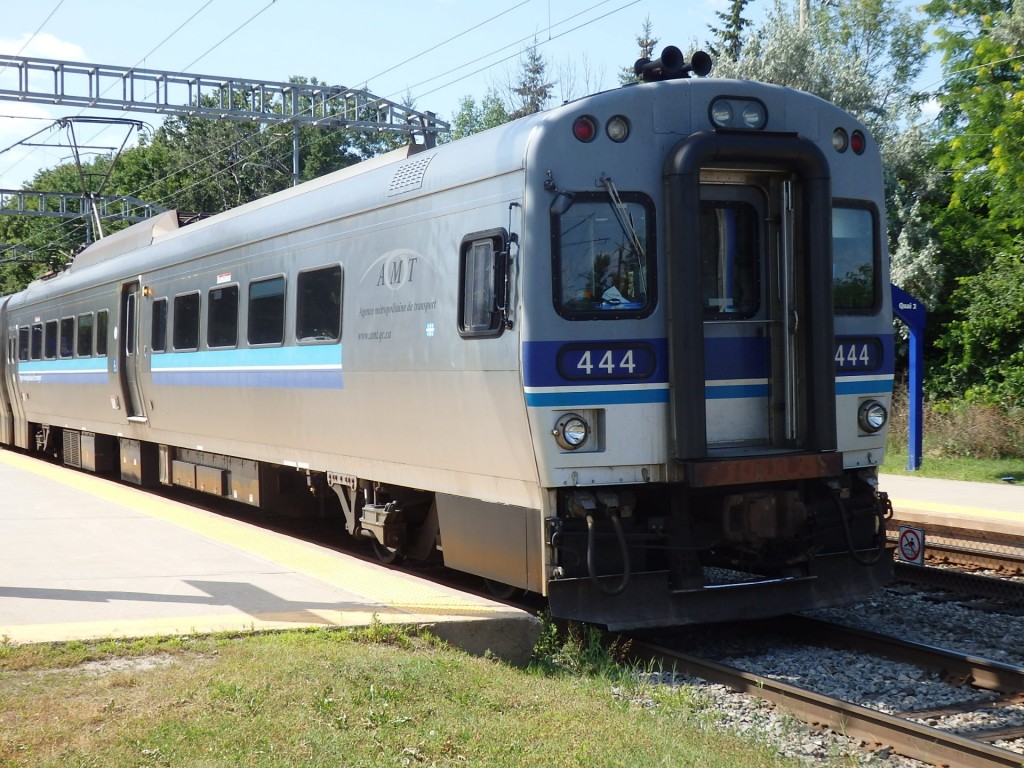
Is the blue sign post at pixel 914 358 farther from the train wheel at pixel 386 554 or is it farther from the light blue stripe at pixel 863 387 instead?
the train wheel at pixel 386 554

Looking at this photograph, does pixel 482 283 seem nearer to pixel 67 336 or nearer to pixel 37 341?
pixel 67 336

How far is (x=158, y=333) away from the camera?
47.5 ft

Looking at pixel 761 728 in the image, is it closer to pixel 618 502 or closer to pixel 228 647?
pixel 618 502

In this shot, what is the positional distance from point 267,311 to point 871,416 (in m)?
5.63

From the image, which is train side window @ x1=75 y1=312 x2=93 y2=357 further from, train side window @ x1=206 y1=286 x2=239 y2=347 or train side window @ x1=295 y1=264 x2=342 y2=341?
train side window @ x1=295 y1=264 x2=342 y2=341

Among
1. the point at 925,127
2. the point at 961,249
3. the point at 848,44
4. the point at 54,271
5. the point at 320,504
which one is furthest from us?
the point at 848,44

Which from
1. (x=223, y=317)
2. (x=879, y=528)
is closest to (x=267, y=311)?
(x=223, y=317)

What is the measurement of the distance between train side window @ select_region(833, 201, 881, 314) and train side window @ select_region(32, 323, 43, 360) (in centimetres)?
1647

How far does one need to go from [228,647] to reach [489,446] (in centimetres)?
214

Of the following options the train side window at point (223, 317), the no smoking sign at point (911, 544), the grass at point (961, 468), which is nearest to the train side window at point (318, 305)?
the train side window at point (223, 317)

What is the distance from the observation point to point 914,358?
631 inches

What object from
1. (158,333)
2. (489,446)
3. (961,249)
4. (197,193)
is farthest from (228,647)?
(197,193)

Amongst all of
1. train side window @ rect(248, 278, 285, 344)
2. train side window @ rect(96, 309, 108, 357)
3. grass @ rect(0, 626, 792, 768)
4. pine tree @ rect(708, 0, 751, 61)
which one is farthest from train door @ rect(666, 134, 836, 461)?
pine tree @ rect(708, 0, 751, 61)

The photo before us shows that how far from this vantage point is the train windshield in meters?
7.25
